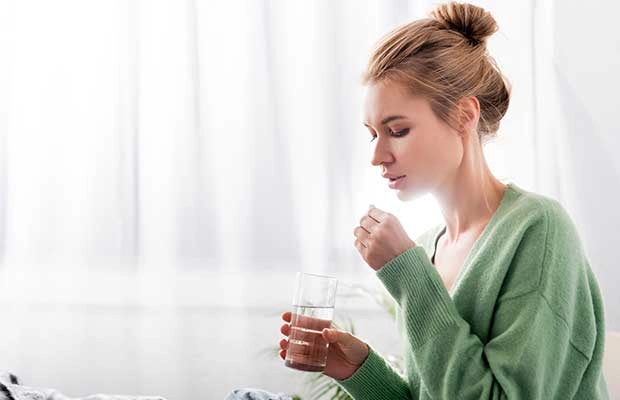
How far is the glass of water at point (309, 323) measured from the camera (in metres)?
1.32

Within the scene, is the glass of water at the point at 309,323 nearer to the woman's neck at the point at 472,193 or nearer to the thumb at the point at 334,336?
the thumb at the point at 334,336

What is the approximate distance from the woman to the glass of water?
25mm

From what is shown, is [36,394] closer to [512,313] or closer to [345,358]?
[345,358]

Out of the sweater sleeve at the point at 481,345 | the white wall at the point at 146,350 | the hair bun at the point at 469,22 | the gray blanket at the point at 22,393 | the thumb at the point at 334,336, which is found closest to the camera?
the sweater sleeve at the point at 481,345

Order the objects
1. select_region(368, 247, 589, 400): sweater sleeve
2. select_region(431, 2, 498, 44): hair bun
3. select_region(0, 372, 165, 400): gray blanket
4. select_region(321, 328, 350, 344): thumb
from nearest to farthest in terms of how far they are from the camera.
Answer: select_region(368, 247, 589, 400): sweater sleeve
select_region(321, 328, 350, 344): thumb
select_region(431, 2, 498, 44): hair bun
select_region(0, 372, 165, 400): gray blanket

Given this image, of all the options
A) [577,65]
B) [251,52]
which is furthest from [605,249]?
[251,52]

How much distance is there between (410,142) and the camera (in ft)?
4.41

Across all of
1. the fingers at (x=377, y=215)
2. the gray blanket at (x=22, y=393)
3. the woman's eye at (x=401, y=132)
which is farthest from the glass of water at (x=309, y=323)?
the gray blanket at (x=22, y=393)

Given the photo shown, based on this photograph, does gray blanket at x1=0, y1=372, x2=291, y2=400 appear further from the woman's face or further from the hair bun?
the hair bun

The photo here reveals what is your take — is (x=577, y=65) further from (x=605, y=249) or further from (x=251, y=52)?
(x=251, y=52)

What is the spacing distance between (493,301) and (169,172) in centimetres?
147

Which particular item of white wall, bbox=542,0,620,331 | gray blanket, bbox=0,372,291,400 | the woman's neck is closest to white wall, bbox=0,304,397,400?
gray blanket, bbox=0,372,291,400

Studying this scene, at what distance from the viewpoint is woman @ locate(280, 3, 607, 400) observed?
125cm

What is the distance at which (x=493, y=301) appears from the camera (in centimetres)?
129
